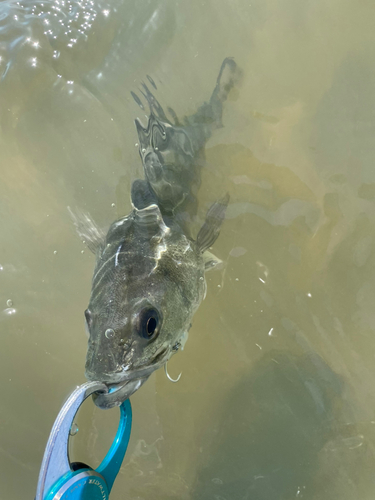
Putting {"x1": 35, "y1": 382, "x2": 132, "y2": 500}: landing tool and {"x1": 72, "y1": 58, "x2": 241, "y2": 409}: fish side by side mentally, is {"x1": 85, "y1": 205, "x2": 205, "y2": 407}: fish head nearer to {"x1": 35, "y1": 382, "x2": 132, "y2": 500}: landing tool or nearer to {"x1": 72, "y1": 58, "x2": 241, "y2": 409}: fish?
{"x1": 72, "y1": 58, "x2": 241, "y2": 409}: fish

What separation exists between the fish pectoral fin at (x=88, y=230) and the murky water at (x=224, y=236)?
4.1 inches

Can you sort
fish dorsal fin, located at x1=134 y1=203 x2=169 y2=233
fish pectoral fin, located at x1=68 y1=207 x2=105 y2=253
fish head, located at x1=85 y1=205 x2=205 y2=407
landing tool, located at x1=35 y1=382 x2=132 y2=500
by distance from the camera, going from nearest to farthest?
landing tool, located at x1=35 y1=382 x2=132 y2=500
fish head, located at x1=85 y1=205 x2=205 y2=407
fish dorsal fin, located at x1=134 y1=203 x2=169 y2=233
fish pectoral fin, located at x1=68 y1=207 x2=105 y2=253

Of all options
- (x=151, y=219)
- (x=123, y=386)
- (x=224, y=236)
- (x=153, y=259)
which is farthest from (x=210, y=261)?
(x=123, y=386)

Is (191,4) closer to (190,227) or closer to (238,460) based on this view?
(190,227)

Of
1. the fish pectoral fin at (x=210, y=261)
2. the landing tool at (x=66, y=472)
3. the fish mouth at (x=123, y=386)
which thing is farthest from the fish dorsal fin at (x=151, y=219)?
the landing tool at (x=66, y=472)

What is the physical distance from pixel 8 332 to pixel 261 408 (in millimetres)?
2238

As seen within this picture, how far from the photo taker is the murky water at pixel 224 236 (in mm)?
2680

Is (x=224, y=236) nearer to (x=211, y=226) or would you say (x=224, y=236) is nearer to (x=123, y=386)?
(x=211, y=226)

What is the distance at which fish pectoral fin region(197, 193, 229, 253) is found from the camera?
2.67 metres

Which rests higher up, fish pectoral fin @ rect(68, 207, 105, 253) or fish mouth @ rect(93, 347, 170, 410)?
fish pectoral fin @ rect(68, 207, 105, 253)

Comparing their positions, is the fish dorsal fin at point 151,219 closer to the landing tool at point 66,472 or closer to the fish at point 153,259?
the fish at point 153,259

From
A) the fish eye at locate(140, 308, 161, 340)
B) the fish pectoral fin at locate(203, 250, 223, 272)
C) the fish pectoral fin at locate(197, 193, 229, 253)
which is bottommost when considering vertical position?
the fish pectoral fin at locate(203, 250, 223, 272)

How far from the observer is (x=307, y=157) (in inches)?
109

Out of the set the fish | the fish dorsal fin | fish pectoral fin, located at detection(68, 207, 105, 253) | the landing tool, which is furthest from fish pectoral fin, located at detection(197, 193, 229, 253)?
the landing tool
